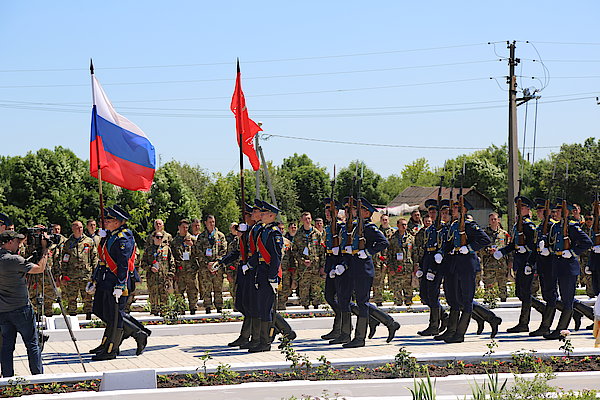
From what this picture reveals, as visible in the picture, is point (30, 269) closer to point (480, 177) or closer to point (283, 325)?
point (283, 325)

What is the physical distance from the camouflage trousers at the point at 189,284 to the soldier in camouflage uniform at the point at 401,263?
4.08 meters

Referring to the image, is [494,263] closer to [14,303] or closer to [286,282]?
[286,282]

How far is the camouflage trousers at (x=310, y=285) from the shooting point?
17.0 metres

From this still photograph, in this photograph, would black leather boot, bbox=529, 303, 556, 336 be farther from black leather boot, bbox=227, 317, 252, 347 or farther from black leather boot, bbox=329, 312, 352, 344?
black leather boot, bbox=227, 317, 252, 347

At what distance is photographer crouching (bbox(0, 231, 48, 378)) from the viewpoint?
9.37 m

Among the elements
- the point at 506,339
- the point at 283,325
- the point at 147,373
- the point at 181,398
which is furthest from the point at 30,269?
the point at 506,339

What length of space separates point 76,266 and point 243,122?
206 inches

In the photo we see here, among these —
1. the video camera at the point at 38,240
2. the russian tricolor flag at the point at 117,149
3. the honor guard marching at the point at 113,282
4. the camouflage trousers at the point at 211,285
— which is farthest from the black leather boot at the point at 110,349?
the camouflage trousers at the point at 211,285

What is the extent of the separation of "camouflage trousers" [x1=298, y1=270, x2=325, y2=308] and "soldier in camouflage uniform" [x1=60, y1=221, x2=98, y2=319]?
158 inches

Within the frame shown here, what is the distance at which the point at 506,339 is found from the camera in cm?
1271

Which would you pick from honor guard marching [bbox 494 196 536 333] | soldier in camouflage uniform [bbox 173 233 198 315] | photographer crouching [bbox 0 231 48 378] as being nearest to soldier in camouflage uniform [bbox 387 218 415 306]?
soldier in camouflage uniform [bbox 173 233 198 315]

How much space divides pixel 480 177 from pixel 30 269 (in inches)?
2830

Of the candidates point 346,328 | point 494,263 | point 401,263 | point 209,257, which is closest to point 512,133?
point 494,263

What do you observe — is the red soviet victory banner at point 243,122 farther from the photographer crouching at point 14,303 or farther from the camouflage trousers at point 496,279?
the camouflage trousers at point 496,279
